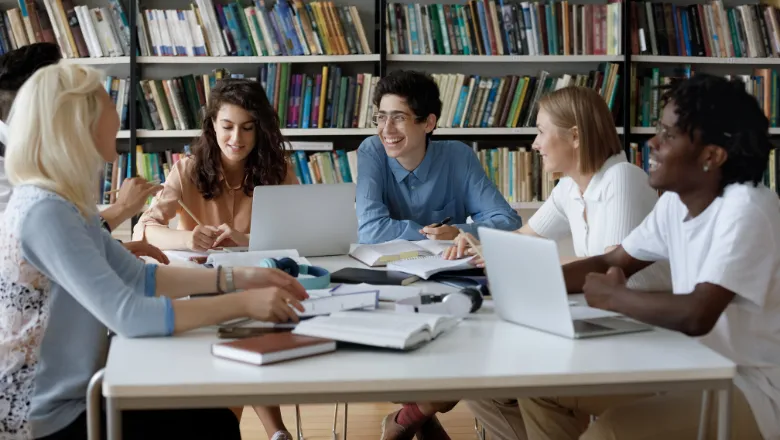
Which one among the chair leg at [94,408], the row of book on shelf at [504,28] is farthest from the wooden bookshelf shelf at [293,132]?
the chair leg at [94,408]

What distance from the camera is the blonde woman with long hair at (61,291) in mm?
1530

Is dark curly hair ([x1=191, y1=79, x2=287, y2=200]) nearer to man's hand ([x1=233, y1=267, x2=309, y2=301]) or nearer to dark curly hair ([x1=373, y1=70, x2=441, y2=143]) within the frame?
dark curly hair ([x1=373, y1=70, x2=441, y2=143])

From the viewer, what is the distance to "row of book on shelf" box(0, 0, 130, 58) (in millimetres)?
4020

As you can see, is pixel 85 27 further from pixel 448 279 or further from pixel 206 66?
pixel 448 279

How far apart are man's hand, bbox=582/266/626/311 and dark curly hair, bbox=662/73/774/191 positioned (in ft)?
0.94

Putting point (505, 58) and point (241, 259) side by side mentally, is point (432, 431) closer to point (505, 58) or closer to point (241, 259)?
point (241, 259)

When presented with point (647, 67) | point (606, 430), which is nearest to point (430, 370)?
point (606, 430)

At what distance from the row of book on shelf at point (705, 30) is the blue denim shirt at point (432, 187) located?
1.43m

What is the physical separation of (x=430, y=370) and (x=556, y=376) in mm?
187

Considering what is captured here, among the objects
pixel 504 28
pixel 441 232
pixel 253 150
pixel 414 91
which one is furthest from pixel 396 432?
pixel 504 28

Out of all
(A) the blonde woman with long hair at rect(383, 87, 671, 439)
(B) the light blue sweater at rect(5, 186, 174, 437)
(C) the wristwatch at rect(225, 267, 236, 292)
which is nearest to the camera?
(B) the light blue sweater at rect(5, 186, 174, 437)

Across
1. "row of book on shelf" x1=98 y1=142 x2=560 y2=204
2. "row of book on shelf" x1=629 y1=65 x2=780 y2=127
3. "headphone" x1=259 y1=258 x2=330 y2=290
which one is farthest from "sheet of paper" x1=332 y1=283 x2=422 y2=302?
"row of book on shelf" x1=629 y1=65 x2=780 y2=127

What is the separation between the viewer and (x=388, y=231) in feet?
9.65

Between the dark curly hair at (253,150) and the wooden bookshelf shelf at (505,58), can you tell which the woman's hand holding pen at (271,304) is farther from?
the wooden bookshelf shelf at (505,58)
